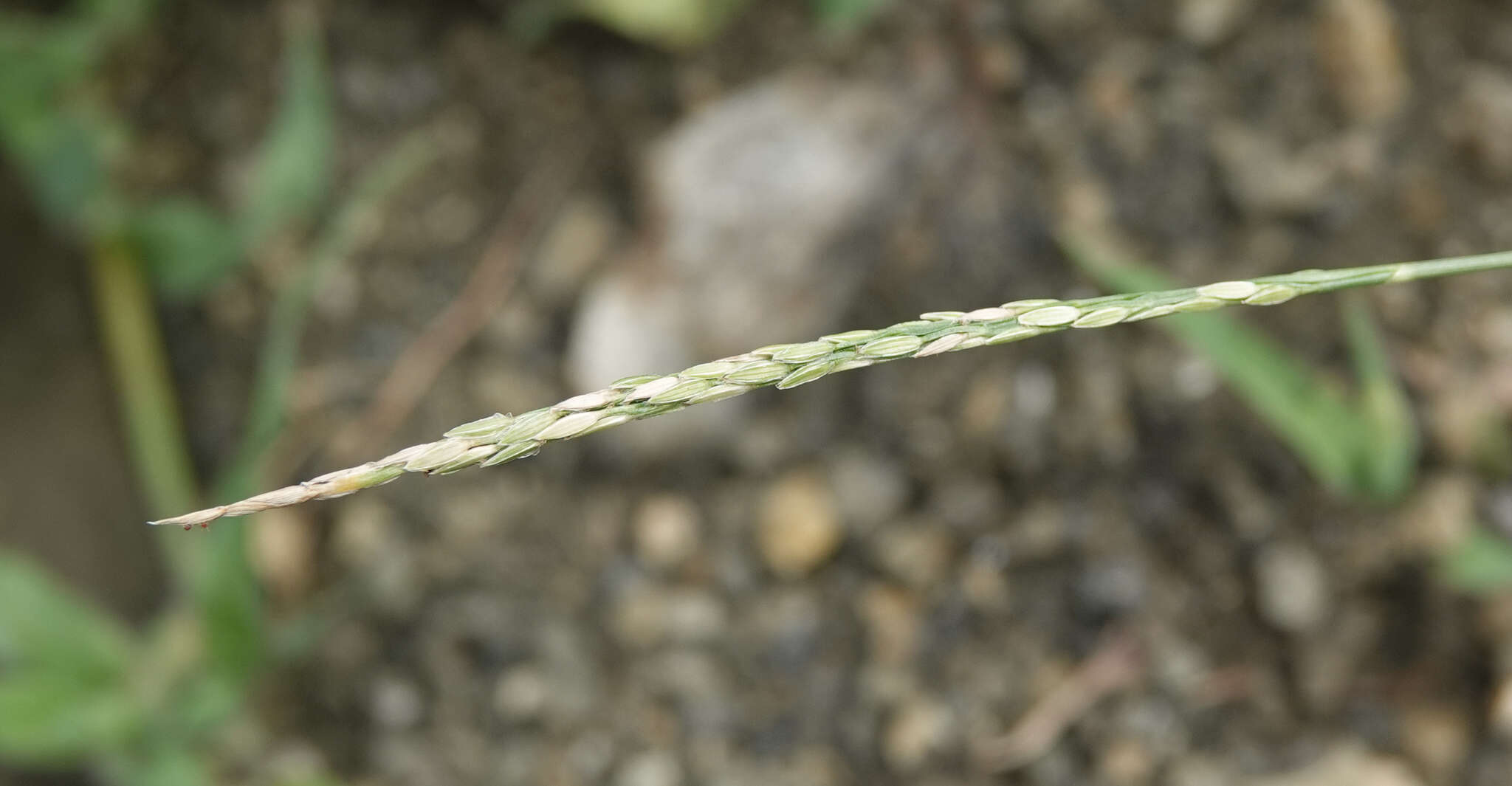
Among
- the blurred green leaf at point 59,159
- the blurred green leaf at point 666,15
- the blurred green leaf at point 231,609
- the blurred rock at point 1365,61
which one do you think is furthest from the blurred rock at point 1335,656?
the blurred green leaf at point 59,159

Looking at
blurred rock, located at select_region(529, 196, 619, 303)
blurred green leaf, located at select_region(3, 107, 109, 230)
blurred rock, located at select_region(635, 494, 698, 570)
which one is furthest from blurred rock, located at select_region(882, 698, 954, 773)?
blurred green leaf, located at select_region(3, 107, 109, 230)

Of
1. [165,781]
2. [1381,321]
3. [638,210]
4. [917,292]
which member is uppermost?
[638,210]

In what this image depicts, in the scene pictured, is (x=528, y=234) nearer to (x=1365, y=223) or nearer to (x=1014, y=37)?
(x=1014, y=37)

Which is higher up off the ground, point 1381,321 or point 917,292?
point 917,292

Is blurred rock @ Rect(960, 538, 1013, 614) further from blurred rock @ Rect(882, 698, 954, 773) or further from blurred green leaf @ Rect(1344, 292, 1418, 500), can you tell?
blurred green leaf @ Rect(1344, 292, 1418, 500)

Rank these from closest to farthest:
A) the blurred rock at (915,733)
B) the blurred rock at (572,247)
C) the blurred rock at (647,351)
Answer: the blurred rock at (915,733), the blurred rock at (647,351), the blurred rock at (572,247)

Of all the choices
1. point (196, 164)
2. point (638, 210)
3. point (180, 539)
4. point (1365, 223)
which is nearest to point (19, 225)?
point (196, 164)

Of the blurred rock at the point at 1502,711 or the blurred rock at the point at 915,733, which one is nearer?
the blurred rock at the point at 1502,711

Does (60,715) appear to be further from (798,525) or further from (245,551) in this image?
(798,525)

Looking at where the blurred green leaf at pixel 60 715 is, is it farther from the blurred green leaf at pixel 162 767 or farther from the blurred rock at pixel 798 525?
the blurred rock at pixel 798 525
